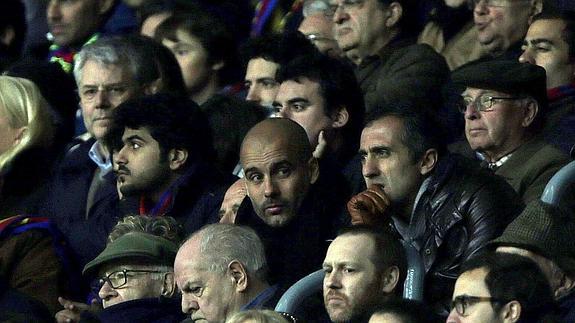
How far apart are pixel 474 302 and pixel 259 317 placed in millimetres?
872

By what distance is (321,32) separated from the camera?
1132 cm

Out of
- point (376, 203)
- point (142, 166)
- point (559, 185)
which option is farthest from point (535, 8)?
point (559, 185)

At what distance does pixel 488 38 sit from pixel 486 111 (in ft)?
5.40

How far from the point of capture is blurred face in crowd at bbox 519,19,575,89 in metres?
9.63

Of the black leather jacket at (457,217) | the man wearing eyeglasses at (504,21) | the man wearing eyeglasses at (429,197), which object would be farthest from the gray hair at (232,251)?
the man wearing eyeglasses at (504,21)

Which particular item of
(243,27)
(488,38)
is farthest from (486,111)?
(243,27)

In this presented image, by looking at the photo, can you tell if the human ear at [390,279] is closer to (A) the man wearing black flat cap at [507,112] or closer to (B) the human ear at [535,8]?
(A) the man wearing black flat cap at [507,112]

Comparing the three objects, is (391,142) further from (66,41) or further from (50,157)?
(66,41)

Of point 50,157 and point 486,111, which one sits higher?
point 486,111

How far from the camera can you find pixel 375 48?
1080cm

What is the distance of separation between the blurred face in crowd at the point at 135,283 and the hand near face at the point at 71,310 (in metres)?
0.10

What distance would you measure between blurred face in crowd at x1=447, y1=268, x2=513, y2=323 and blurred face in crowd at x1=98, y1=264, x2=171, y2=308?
2.03m

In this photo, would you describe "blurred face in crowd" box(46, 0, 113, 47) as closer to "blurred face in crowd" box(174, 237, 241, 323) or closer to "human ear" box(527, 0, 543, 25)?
"human ear" box(527, 0, 543, 25)

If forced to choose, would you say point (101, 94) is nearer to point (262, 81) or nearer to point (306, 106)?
point (262, 81)
